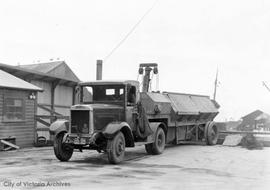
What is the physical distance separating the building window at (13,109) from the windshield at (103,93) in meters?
4.83

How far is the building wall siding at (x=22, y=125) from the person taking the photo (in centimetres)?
1600

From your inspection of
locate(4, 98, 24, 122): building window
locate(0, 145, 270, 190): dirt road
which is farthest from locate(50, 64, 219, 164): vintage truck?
locate(4, 98, 24, 122): building window

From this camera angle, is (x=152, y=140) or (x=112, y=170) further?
(x=152, y=140)

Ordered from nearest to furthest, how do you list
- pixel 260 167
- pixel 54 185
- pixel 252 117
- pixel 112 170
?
pixel 54 185
pixel 112 170
pixel 260 167
pixel 252 117

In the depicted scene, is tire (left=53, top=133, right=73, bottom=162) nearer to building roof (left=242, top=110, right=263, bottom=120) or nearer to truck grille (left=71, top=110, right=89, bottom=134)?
truck grille (left=71, top=110, right=89, bottom=134)

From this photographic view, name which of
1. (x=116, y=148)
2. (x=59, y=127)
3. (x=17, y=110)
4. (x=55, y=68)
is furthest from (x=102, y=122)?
(x=55, y=68)

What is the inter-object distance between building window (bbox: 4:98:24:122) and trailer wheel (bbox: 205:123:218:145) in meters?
8.44

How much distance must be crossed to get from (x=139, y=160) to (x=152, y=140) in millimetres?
1436

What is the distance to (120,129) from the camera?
1140cm

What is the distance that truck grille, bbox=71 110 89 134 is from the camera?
37.1ft

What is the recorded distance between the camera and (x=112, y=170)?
9953 millimetres

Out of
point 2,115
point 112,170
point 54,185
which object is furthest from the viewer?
point 2,115

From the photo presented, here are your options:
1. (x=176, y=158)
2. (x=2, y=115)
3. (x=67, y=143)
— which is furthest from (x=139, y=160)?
(x=2, y=115)

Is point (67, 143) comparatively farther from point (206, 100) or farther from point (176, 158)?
point (206, 100)
